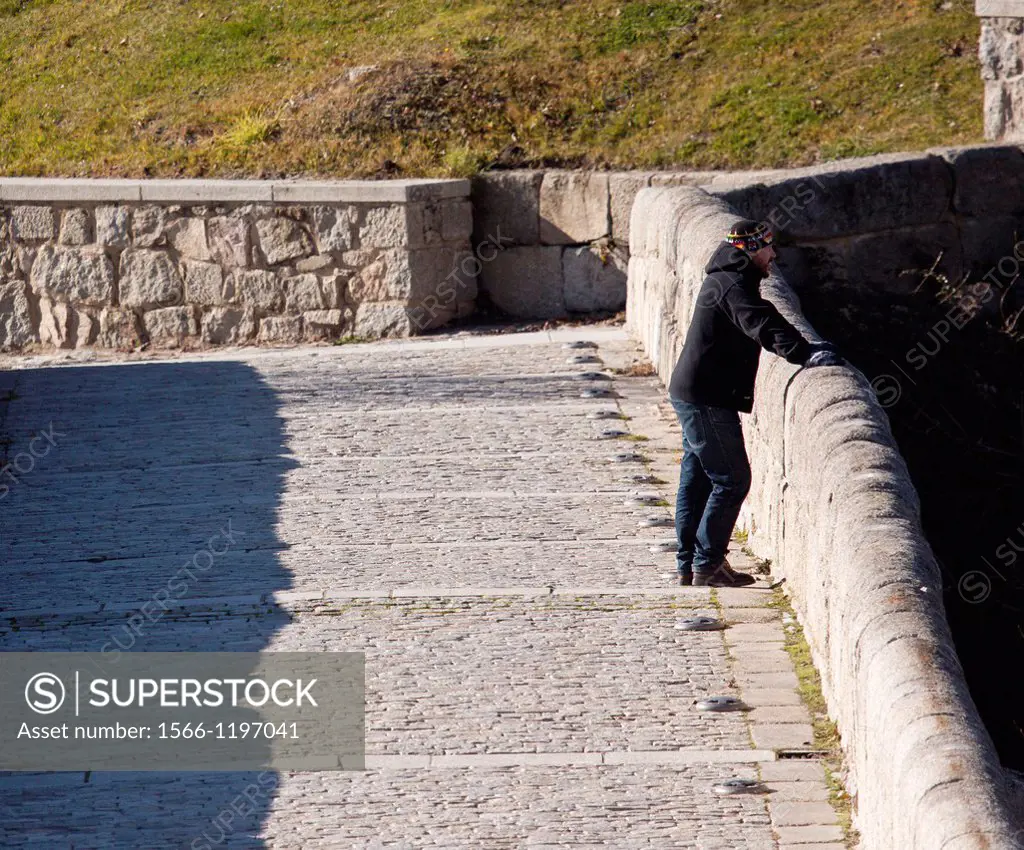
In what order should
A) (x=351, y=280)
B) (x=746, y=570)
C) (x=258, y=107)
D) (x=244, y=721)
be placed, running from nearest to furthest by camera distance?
(x=244, y=721), (x=746, y=570), (x=351, y=280), (x=258, y=107)

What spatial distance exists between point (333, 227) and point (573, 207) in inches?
82.6

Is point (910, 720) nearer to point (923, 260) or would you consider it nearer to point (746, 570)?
point (746, 570)

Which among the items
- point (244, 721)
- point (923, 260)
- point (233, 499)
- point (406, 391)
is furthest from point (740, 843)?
point (923, 260)

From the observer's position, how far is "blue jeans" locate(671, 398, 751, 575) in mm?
6328

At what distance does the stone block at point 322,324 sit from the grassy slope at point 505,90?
1.44 m

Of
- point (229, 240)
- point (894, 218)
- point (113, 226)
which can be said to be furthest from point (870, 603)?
A: point (113, 226)

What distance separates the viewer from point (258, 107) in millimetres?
15102

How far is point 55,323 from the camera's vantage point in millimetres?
14164

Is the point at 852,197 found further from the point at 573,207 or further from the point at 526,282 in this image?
the point at 526,282

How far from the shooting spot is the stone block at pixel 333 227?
13023mm

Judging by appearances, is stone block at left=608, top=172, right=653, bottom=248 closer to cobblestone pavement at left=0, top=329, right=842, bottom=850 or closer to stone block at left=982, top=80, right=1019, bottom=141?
cobblestone pavement at left=0, top=329, right=842, bottom=850

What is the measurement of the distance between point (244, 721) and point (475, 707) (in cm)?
79

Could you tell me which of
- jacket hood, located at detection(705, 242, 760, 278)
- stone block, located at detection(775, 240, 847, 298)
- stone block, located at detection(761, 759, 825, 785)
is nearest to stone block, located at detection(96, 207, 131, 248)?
stone block, located at detection(775, 240, 847, 298)

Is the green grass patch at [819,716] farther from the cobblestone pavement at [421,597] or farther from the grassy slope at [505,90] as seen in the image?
the grassy slope at [505,90]
